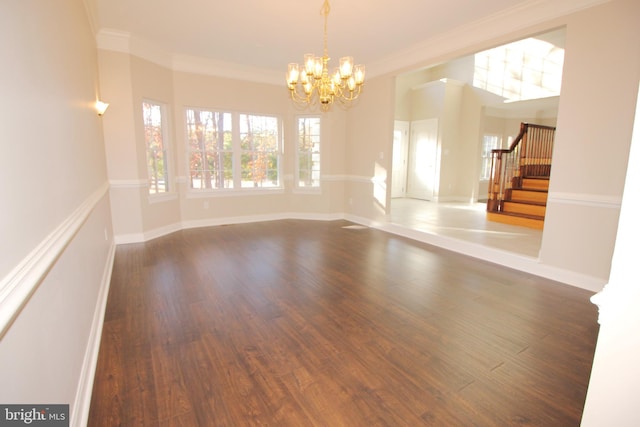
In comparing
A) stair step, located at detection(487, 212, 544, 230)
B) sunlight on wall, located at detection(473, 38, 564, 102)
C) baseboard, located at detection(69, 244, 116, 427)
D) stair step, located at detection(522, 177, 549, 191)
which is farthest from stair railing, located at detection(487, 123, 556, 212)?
baseboard, located at detection(69, 244, 116, 427)

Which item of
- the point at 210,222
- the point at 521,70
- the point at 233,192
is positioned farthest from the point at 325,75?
the point at 521,70

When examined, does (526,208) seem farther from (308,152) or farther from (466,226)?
(308,152)

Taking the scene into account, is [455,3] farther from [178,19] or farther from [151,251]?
[151,251]

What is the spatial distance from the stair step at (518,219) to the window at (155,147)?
6170 mm

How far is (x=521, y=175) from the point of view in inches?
261

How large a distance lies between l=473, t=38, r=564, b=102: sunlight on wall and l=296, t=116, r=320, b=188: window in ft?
16.9

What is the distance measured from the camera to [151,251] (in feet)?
14.4

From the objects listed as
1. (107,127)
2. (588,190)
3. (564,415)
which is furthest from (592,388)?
(107,127)

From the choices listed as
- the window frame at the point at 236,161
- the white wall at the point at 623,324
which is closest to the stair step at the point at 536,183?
the window frame at the point at 236,161

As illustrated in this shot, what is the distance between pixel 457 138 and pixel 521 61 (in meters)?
2.52

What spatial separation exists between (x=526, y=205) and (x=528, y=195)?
0.34 metres

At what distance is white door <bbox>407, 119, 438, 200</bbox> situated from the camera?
8938mm

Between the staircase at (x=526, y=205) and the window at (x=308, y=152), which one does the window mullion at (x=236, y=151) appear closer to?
the window at (x=308, y=152)

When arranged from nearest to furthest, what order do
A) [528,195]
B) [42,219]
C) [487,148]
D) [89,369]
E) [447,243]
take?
[42,219]
[89,369]
[447,243]
[528,195]
[487,148]
